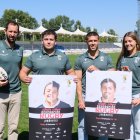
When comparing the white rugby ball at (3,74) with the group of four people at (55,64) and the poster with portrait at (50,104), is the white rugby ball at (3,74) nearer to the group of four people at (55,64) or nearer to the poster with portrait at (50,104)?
the group of four people at (55,64)

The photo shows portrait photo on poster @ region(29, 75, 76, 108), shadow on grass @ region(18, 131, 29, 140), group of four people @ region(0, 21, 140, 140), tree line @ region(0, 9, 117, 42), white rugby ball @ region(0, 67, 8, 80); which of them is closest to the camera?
portrait photo on poster @ region(29, 75, 76, 108)

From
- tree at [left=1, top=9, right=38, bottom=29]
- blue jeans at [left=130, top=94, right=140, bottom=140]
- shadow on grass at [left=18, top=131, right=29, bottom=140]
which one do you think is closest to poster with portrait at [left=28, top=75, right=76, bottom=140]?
blue jeans at [left=130, top=94, right=140, bottom=140]

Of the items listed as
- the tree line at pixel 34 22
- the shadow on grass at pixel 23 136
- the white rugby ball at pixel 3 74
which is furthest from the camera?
the tree line at pixel 34 22

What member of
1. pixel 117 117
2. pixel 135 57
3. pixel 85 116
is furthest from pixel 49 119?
pixel 135 57

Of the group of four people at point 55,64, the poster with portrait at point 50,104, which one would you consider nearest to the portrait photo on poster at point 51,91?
the poster with portrait at point 50,104

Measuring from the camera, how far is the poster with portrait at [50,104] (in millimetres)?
5742

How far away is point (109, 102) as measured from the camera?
6.02 m

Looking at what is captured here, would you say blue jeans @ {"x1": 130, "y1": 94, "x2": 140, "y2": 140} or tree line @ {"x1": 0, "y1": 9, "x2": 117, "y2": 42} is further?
tree line @ {"x1": 0, "y1": 9, "x2": 117, "y2": 42}

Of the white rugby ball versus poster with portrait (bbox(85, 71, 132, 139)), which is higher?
the white rugby ball

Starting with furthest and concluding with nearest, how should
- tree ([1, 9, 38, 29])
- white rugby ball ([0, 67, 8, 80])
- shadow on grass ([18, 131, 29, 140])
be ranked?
tree ([1, 9, 38, 29]), shadow on grass ([18, 131, 29, 140]), white rugby ball ([0, 67, 8, 80])

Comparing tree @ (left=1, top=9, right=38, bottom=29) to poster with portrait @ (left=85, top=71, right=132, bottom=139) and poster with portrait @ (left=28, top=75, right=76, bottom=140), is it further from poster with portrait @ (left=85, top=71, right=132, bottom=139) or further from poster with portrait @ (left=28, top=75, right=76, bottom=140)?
poster with portrait @ (left=28, top=75, right=76, bottom=140)

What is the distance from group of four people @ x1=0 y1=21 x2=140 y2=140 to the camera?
5891 mm

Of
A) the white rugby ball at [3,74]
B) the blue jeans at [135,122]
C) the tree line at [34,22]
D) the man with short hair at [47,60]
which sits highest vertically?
the tree line at [34,22]

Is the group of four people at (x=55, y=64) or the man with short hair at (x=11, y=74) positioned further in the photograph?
the man with short hair at (x=11, y=74)
